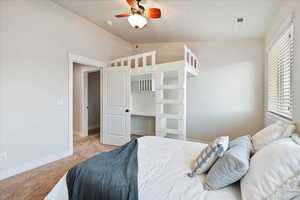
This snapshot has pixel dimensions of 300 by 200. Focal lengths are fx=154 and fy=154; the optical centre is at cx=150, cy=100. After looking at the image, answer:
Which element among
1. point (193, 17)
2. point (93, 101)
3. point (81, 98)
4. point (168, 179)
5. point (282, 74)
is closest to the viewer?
point (168, 179)

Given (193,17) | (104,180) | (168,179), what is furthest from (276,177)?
(193,17)

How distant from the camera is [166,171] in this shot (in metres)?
1.33

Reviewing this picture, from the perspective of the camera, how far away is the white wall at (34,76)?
2297 mm

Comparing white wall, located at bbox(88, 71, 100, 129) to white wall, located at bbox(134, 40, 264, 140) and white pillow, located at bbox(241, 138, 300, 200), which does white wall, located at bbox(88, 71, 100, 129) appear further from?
white pillow, located at bbox(241, 138, 300, 200)

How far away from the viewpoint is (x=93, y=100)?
5.98 metres

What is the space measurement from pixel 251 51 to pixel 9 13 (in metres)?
4.66

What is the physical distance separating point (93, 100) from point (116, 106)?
255 centimetres

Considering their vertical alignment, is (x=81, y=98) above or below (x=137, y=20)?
below

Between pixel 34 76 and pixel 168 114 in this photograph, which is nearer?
pixel 34 76

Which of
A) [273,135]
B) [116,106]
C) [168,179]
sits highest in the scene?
[116,106]

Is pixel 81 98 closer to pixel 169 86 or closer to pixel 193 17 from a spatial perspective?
pixel 169 86

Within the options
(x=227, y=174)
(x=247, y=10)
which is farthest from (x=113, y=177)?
(x=247, y=10)

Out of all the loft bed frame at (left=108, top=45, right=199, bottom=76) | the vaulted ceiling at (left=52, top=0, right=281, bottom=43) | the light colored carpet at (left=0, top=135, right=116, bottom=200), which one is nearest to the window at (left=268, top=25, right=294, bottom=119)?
the vaulted ceiling at (left=52, top=0, right=281, bottom=43)

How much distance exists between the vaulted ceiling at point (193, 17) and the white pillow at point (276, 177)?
95.0 inches
